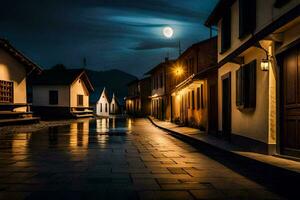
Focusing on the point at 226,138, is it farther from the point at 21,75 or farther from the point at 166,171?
the point at 21,75

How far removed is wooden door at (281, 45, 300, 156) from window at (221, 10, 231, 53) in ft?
21.1

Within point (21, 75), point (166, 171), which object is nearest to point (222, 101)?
point (166, 171)

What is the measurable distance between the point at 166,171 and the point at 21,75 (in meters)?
24.8

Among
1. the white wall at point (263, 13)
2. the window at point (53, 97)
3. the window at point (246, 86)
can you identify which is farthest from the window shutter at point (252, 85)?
the window at point (53, 97)

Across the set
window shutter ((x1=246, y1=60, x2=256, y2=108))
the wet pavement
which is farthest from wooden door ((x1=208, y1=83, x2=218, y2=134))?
the wet pavement

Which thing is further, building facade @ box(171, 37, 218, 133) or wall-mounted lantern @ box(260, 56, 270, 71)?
building facade @ box(171, 37, 218, 133)

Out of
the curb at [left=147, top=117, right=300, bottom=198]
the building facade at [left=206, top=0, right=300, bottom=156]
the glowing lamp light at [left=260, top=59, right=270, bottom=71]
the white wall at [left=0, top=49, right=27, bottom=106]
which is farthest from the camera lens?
the white wall at [left=0, top=49, right=27, bottom=106]

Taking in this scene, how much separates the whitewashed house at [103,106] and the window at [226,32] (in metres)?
56.6

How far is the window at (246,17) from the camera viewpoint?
1223 centimetres

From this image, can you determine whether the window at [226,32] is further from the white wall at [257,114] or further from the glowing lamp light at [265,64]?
the glowing lamp light at [265,64]

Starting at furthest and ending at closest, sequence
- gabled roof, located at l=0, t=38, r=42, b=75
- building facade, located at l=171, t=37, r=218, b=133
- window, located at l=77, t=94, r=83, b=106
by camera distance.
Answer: window, located at l=77, t=94, r=83, b=106 → gabled roof, located at l=0, t=38, r=42, b=75 → building facade, located at l=171, t=37, r=218, b=133

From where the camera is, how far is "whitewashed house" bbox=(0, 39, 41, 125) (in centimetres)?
2836

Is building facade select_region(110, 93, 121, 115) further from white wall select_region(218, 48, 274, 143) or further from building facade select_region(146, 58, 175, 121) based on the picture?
white wall select_region(218, 48, 274, 143)

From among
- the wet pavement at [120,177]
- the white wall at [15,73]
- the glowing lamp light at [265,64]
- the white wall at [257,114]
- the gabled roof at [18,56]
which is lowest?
the wet pavement at [120,177]
